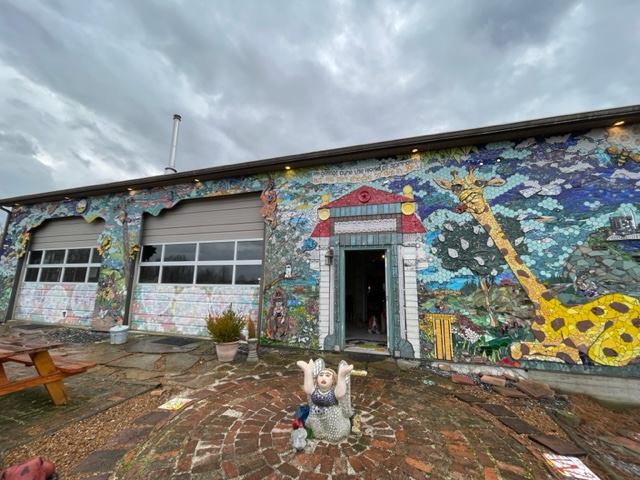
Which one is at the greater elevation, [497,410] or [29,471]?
[29,471]

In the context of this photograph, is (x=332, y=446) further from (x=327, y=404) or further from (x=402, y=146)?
(x=402, y=146)

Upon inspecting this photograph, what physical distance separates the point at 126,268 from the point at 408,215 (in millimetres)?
7794

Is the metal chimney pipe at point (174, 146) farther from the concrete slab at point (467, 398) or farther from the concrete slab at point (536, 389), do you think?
the concrete slab at point (536, 389)

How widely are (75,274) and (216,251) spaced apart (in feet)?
17.4

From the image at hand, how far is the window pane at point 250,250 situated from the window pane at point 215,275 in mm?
475

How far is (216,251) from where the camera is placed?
22.3 feet

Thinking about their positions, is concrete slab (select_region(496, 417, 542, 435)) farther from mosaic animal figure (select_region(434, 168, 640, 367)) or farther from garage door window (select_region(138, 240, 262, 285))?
garage door window (select_region(138, 240, 262, 285))

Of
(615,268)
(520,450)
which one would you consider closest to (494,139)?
(615,268)

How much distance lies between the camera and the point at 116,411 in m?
2.96

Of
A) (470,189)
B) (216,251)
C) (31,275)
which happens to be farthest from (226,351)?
(31,275)

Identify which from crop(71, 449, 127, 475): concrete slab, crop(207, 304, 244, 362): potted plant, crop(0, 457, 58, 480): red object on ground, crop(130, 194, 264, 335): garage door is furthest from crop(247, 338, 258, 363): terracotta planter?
crop(0, 457, 58, 480): red object on ground

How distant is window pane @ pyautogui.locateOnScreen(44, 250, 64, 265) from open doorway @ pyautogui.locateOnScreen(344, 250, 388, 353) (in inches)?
376

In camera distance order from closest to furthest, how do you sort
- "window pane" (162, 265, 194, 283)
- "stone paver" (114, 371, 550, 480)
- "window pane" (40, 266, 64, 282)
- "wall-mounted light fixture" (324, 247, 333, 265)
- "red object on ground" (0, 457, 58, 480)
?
"red object on ground" (0, 457, 58, 480)
"stone paver" (114, 371, 550, 480)
"wall-mounted light fixture" (324, 247, 333, 265)
"window pane" (162, 265, 194, 283)
"window pane" (40, 266, 64, 282)

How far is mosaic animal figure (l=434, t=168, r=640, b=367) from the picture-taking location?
402cm
